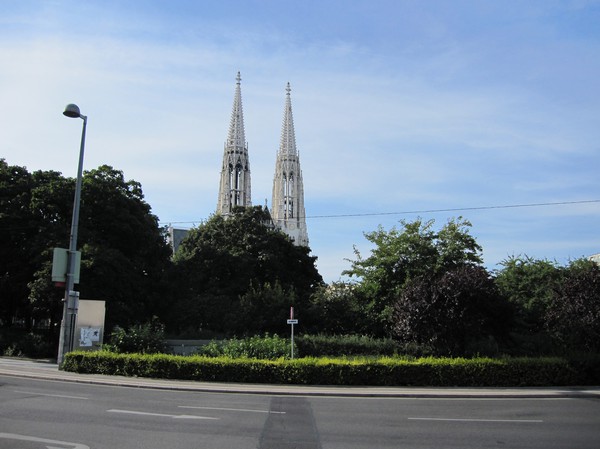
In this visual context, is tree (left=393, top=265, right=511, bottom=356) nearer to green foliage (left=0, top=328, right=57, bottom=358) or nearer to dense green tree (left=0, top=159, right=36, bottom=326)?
green foliage (left=0, top=328, right=57, bottom=358)

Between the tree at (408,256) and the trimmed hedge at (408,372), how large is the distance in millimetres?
10435

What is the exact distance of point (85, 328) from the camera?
23.5 m

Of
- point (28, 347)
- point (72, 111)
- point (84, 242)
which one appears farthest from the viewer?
point (28, 347)

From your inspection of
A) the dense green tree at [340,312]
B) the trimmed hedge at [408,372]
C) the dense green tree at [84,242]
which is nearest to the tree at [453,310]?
the trimmed hedge at [408,372]

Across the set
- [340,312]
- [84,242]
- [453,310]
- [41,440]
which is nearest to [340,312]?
[340,312]

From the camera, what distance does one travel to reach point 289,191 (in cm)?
11681

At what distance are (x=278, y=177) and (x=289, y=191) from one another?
155 inches

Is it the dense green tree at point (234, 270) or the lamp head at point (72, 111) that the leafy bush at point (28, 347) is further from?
the lamp head at point (72, 111)

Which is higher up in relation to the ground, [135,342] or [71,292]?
[71,292]

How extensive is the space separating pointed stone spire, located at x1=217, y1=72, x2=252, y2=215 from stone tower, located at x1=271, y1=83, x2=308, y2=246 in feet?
27.3

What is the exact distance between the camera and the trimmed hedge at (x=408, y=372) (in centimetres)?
1861

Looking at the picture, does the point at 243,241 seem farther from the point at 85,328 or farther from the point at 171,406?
the point at 171,406

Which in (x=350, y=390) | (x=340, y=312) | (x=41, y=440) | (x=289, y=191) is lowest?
(x=350, y=390)

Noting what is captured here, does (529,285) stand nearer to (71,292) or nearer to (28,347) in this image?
(71,292)
